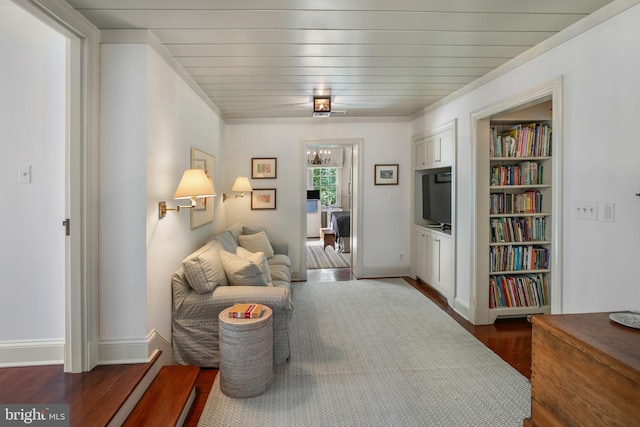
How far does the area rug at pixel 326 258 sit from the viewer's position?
5867 mm

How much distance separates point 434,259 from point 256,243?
236 centimetres

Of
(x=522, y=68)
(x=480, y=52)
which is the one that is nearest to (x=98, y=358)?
(x=480, y=52)

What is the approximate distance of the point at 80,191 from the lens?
1.92 m

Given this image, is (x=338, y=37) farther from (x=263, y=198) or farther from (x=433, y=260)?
→ (x=433, y=260)

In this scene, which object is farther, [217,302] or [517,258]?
[517,258]

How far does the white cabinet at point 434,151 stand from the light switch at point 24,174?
3.82m

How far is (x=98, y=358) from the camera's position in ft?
6.72

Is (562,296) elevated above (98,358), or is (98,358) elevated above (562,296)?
(562,296)

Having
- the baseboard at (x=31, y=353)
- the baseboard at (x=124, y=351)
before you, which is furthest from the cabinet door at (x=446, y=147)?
the baseboard at (x=31, y=353)

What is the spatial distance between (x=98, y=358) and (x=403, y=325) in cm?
260

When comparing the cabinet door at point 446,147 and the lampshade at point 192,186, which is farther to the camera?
the cabinet door at point 446,147

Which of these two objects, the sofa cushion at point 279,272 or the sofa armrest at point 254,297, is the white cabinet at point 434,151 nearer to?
the sofa cushion at point 279,272

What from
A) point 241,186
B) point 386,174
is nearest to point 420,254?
point 386,174

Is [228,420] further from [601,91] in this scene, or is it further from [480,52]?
[480,52]
